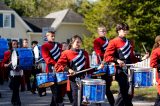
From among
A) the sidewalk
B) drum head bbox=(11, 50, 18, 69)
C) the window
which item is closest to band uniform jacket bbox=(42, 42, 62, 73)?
drum head bbox=(11, 50, 18, 69)

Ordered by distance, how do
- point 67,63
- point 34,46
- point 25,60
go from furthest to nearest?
point 34,46 → point 25,60 → point 67,63

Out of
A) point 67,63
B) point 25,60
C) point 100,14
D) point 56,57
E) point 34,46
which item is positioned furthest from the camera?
point 100,14

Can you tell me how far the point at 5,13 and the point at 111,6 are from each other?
33.8ft

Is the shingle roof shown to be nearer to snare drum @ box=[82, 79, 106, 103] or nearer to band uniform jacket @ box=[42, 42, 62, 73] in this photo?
band uniform jacket @ box=[42, 42, 62, 73]

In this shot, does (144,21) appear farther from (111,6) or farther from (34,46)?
(34,46)

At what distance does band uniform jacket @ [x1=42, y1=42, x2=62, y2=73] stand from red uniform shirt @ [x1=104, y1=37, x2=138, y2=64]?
112cm

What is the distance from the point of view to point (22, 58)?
1355cm

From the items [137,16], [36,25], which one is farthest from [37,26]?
[137,16]

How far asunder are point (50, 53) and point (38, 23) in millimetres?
45607

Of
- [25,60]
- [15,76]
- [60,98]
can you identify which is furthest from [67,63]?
[25,60]

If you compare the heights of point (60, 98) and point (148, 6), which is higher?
point (148, 6)

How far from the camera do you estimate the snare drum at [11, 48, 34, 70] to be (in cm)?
1287

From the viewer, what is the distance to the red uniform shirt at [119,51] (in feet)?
33.3

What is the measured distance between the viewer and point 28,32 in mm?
51188
